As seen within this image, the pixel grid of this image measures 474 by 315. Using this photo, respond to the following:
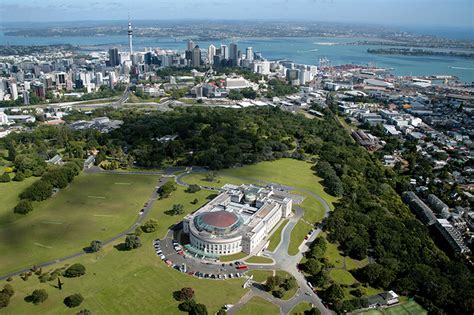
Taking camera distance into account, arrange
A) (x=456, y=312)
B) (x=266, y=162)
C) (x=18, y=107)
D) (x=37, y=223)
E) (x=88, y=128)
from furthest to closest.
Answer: (x=18, y=107) < (x=88, y=128) < (x=266, y=162) < (x=37, y=223) < (x=456, y=312)

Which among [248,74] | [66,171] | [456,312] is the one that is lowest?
[456,312]

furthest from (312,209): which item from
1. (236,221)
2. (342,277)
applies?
(342,277)

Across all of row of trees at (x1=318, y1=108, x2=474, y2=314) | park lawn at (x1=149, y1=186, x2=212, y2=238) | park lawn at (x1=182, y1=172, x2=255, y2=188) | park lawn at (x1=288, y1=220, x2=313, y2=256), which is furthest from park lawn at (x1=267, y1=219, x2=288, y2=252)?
park lawn at (x1=182, y1=172, x2=255, y2=188)

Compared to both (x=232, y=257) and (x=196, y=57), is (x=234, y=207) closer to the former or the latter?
(x=232, y=257)

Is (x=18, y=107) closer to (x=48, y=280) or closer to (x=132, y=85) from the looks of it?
(x=132, y=85)

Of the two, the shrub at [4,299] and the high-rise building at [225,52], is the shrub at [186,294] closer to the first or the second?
the shrub at [4,299]

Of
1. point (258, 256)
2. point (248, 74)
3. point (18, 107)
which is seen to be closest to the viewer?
point (258, 256)

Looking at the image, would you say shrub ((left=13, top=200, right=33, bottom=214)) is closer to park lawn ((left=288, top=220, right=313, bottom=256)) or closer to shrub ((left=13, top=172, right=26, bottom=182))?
shrub ((left=13, top=172, right=26, bottom=182))

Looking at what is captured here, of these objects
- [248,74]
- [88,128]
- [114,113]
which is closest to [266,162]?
[88,128]
